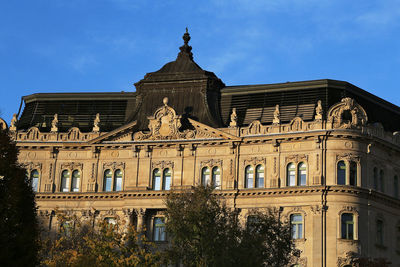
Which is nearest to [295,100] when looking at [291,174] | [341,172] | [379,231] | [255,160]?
[255,160]

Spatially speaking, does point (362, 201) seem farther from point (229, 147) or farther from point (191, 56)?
point (191, 56)

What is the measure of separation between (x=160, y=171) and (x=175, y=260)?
83.6ft

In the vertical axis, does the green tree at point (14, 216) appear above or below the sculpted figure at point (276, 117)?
below

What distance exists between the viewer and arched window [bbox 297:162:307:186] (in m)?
89.3

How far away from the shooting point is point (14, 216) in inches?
2213

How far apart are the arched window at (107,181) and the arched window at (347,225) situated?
2362cm

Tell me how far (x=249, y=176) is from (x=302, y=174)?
17.3ft

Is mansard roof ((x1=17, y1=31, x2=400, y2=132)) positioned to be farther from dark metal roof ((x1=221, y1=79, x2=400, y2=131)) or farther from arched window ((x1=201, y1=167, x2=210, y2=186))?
arched window ((x1=201, y1=167, x2=210, y2=186))

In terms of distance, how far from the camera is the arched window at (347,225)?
86.9 meters

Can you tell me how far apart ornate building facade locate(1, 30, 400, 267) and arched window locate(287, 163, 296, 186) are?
94 millimetres

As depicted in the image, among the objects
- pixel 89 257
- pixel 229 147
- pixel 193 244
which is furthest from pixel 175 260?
pixel 229 147

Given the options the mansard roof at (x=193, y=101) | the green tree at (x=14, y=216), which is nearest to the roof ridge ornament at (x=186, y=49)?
the mansard roof at (x=193, y=101)

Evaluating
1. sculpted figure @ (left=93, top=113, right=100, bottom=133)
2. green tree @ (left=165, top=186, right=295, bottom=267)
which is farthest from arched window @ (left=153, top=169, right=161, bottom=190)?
green tree @ (left=165, top=186, right=295, bottom=267)

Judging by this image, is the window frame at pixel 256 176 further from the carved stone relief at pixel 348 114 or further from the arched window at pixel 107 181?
the arched window at pixel 107 181
